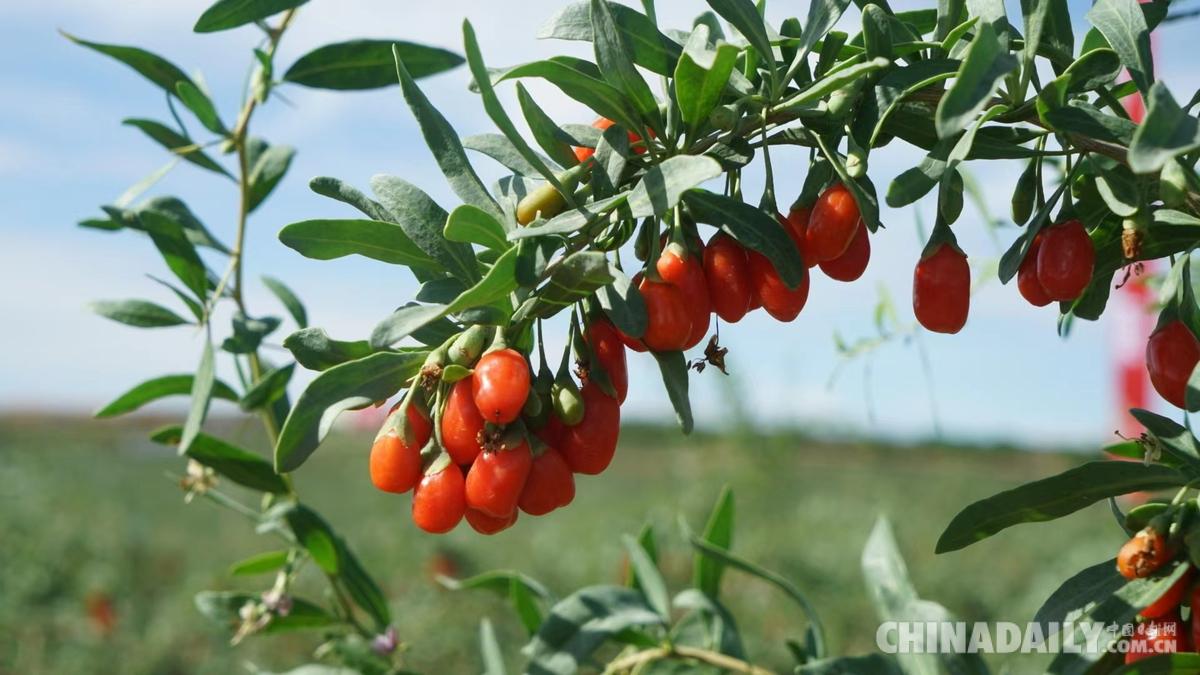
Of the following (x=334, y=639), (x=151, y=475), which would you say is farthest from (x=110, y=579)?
(x=151, y=475)

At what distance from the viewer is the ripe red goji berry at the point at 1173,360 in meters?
0.75

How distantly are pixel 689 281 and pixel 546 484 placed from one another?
16 cm

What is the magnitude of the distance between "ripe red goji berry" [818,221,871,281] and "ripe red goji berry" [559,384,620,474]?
0.18m

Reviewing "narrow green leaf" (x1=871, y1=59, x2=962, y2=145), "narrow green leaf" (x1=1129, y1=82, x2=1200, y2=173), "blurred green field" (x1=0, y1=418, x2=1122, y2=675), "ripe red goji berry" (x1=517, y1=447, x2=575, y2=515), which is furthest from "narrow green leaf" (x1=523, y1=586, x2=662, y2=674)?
"blurred green field" (x1=0, y1=418, x2=1122, y2=675)

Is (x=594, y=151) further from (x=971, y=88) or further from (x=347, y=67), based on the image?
(x=347, y=67)

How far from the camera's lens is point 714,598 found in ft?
3.79

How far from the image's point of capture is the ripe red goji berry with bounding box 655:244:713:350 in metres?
0.69

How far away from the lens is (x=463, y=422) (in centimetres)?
67

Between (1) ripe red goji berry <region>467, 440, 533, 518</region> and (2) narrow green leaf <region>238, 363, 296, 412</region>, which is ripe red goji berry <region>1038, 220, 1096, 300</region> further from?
(2) narrow green leaf <region>238, 363, 296, 412</region>

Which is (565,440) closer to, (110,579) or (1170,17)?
(1170,17)

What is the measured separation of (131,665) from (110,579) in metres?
0.76

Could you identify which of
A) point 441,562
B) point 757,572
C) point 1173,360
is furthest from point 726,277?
point 441,562

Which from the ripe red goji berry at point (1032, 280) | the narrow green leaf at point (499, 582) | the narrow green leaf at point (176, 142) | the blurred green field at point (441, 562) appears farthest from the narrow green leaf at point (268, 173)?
the blurred green field at point (441, 562)

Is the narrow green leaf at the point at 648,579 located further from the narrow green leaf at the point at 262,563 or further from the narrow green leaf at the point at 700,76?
the narrow green leaf at the point at 700,76
